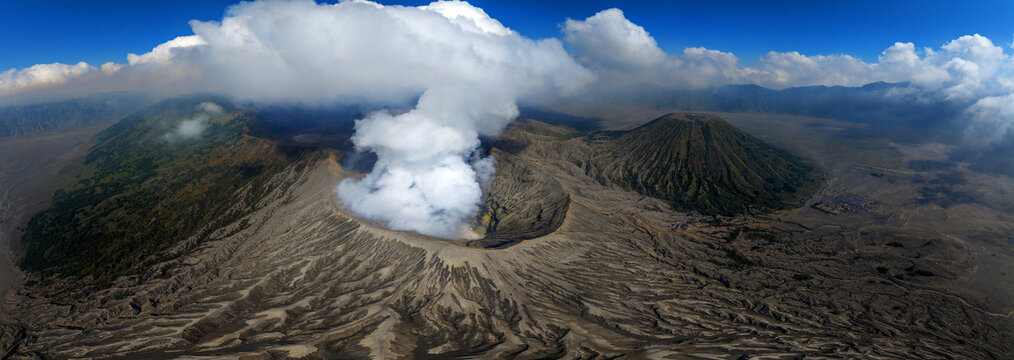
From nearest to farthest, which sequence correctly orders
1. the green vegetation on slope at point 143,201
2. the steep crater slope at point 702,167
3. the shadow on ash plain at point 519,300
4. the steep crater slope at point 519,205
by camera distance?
1. the shadow on ash plain at point 519,300
2. the steep crater slope at point 519,205
3. the green vegetation on slope at point 143,201
4. the steep crater slope at point 702,167

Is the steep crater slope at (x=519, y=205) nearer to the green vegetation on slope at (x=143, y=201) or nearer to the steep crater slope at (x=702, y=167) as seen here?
the steep crater slope at (x=702, y=167)

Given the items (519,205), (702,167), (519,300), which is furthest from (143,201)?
(702,167)

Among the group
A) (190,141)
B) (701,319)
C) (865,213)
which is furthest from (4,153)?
(865,213)

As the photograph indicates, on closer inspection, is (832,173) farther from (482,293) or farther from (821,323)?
(482,293)

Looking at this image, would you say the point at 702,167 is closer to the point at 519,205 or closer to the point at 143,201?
the point at 519,205

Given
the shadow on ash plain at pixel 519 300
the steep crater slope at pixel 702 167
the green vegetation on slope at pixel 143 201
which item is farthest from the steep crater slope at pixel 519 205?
the green vegetation on slope at pixel 143 201

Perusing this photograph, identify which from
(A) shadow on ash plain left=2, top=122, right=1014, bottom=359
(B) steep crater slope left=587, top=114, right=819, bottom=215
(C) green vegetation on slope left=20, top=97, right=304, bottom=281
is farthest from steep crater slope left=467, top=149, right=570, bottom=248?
(C) green vegetation on slope left=20, top=97, right=304, bottom=281
